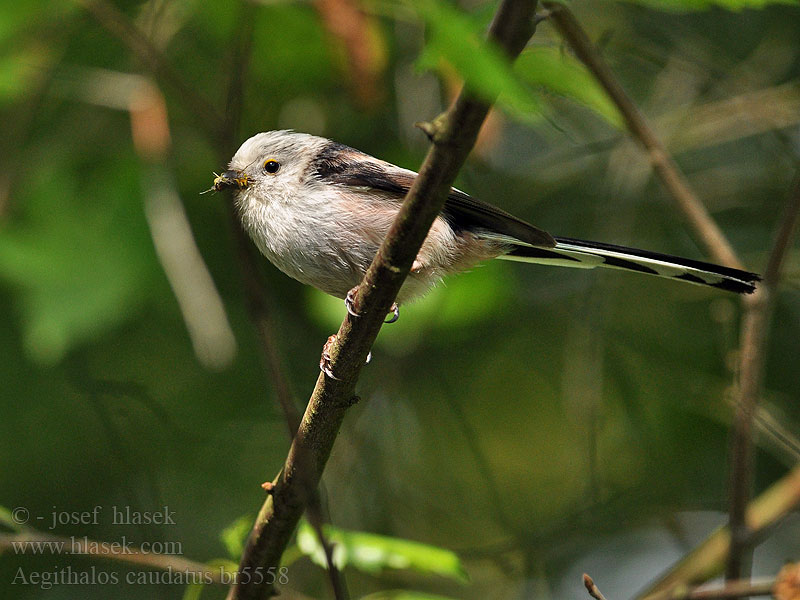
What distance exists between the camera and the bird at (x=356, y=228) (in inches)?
135

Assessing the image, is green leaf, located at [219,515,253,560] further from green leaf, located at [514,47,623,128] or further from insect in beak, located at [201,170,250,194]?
green leaf, located at [514,47,623,128]

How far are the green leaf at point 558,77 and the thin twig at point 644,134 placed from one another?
141mm

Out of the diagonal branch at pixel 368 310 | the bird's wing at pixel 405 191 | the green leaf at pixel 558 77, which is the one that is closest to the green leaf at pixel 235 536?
the diagonal branch at pixel 368 310

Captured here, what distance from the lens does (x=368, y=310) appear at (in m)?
2.47

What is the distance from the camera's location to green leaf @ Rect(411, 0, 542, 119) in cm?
158

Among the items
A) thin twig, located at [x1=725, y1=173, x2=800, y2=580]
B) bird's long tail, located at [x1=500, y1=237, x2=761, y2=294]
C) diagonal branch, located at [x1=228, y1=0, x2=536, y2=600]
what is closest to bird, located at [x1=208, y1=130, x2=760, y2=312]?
bird's long tail, located at [x1=500, y1=237, x2=761, y2=294]

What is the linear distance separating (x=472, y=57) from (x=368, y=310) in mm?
1020

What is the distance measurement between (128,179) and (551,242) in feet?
8.75

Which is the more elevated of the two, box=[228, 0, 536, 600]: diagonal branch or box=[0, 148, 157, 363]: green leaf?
box=[0, 148, 157, 363]: green leaf

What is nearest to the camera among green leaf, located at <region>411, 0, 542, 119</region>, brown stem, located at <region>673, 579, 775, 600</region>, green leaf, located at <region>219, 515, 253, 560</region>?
green leaf, located at <region>411, 0, 542, 119</region>

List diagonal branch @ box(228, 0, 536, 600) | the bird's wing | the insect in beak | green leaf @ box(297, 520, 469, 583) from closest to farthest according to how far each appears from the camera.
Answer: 1. diagonal branch @ box(228, 0, 536, 600)
2. green leaf @ box(297, 520, 469, 583)
3. the bird's wing
4. the insect in beak

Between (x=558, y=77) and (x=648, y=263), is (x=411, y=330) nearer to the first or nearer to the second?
(x=648, y=263)

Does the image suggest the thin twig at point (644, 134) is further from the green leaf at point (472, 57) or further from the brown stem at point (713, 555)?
the green leaf at point (472, 57)

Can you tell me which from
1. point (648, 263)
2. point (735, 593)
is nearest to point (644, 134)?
point (648, 263)
